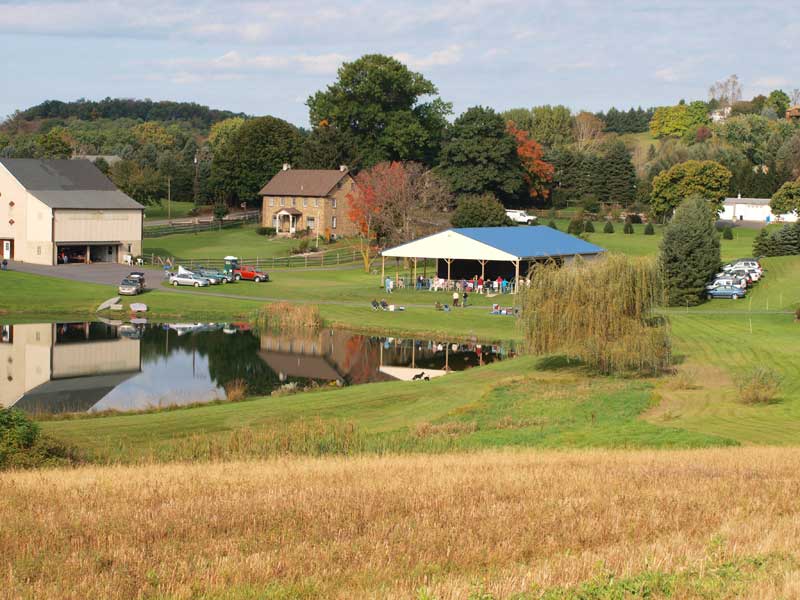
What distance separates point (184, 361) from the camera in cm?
4675

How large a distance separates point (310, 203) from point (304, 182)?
3039 mm

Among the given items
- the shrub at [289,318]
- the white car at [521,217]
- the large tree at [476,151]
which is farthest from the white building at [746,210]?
the shrub at [289,318]

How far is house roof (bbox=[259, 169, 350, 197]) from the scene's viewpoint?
336 feet

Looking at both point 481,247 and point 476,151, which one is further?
point 476,151

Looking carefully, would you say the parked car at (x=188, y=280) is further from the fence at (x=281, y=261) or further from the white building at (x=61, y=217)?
the white building at (x=61, y=217)

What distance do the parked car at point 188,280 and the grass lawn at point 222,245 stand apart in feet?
54.4

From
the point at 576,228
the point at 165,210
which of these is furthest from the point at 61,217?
the point at 165,210

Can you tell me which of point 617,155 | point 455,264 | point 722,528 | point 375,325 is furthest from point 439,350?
point 617,155

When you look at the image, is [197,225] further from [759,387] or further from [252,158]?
[759,387]

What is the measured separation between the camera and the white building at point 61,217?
77.9 meters

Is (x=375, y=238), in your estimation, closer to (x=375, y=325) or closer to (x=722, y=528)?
(x=375, y=325)

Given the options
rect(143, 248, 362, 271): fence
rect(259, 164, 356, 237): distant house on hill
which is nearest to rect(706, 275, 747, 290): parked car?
rect(143, 248, 362, 271): fence

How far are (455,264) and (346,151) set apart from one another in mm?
39509

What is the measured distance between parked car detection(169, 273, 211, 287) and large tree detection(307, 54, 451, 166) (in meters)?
43.5
